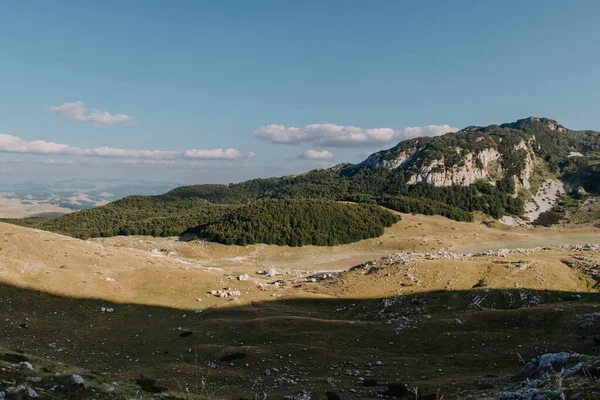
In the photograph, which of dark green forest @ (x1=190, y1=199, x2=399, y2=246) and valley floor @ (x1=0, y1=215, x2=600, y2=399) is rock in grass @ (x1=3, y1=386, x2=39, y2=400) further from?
dark green forest @ (x1=190, y1=199, x2=399, y2=246)

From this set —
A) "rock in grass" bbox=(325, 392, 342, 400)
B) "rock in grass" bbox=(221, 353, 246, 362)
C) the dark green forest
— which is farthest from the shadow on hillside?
the dark green forest

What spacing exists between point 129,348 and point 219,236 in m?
107

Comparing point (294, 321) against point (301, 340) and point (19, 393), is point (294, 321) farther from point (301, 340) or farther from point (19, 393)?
point (19, 393)

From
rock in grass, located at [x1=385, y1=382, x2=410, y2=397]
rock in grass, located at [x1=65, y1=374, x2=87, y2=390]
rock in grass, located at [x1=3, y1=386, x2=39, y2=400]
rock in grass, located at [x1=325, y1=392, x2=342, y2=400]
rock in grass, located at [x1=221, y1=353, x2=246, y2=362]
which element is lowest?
rock in grass, located at [x1=221, y1=353, x2=246, y2=362]

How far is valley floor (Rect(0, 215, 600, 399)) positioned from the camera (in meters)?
28.6

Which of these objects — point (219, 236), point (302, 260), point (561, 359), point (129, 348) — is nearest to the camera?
point (561, 359)

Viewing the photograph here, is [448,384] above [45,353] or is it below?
above

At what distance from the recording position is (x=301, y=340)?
125ft

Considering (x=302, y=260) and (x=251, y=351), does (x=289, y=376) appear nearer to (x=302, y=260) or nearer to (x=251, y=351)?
(x=251, y=351)

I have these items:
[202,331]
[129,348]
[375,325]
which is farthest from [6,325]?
[375,325]

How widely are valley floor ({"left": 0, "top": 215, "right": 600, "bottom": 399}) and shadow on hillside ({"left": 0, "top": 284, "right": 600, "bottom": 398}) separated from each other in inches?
7.8

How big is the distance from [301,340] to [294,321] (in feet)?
23.8

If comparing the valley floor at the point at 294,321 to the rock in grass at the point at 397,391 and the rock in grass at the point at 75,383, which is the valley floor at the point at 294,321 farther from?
the rock in grass at the point at 75,383

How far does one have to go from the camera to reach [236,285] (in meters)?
66.4
